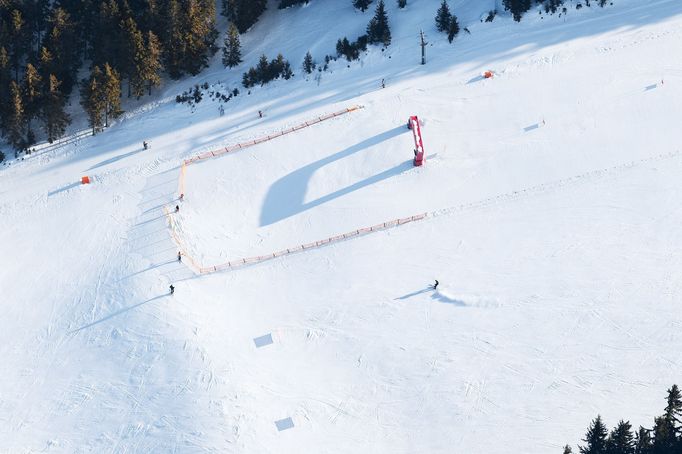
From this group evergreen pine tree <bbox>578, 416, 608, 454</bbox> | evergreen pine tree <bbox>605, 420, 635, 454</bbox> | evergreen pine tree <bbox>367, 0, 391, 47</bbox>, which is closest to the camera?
evergreen pine tree <bbox>605, 420, 635, 454</bbox>

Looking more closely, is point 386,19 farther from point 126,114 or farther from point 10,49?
point 10,49

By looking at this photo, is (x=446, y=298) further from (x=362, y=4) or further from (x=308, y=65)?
(x=362, y=4)

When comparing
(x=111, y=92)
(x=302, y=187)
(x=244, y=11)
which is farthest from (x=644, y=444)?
(x=244, y=11)

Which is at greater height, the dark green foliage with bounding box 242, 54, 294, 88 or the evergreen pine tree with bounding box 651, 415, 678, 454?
the dark green foliage with bounding box 242, 54, 294, 88

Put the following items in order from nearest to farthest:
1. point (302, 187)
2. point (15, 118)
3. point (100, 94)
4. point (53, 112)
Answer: point (302, 187), point (15, 118), point (100, 94), point (53, 112)

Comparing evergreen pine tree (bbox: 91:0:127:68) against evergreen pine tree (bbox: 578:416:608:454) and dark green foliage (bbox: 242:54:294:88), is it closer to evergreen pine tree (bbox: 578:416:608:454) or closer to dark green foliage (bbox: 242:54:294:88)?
dark green foliage (bbox: 242:54:294:88)

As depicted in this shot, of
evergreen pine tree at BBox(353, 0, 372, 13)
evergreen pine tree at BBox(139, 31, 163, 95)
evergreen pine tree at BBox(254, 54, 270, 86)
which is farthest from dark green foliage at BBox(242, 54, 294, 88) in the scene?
evergreen pine tree at BBox(353, 0, 372, 13)
